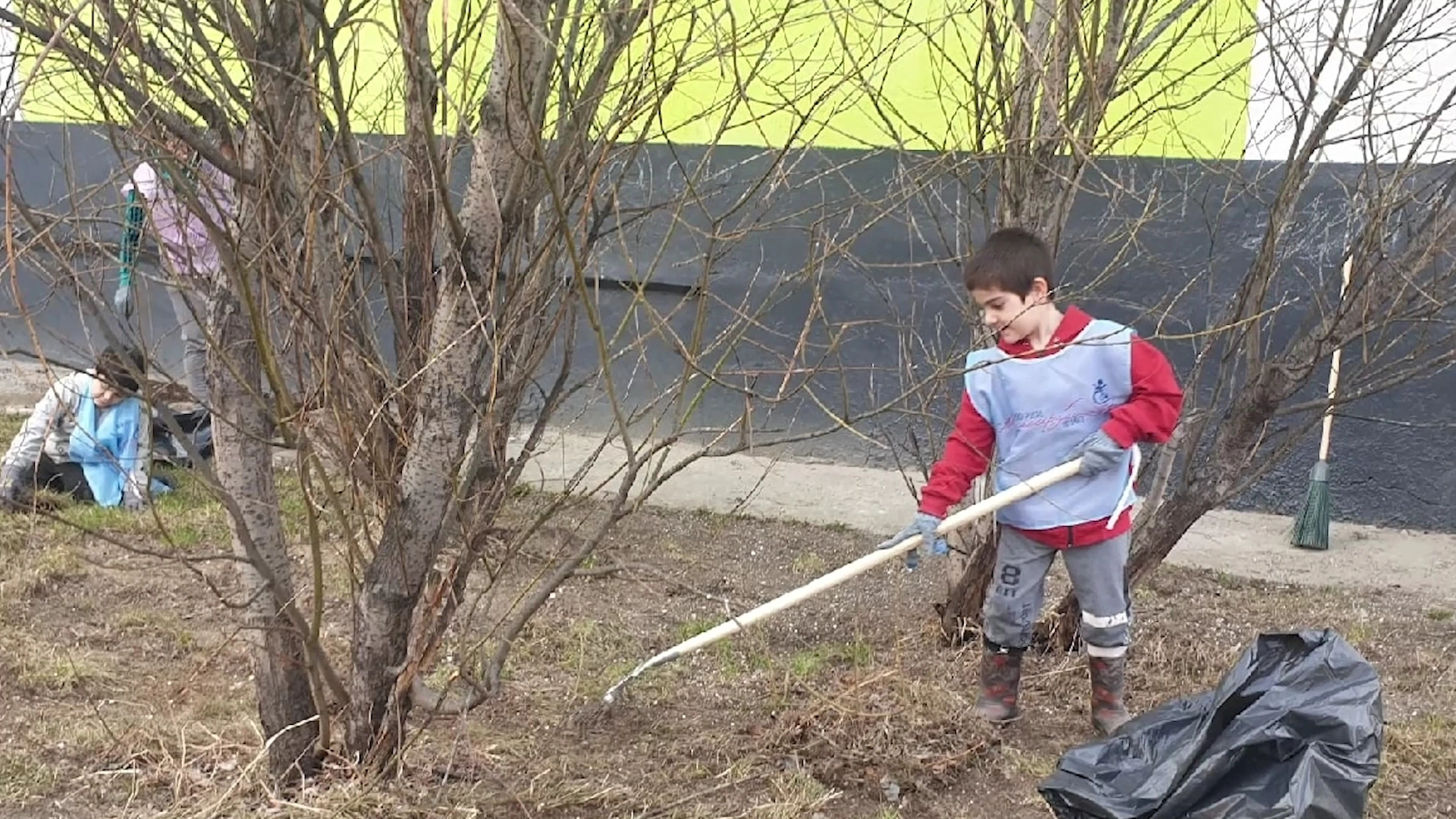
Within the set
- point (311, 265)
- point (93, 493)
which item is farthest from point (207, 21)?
point (93, 493)

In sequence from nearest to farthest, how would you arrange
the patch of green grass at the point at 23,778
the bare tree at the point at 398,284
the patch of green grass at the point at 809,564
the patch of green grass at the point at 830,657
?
the bare tree at the point at 398,284
the patch of green grass at the point at 23,778
the patch of green grass at the point at 830,657
the patch of green grass at the point at 809,564

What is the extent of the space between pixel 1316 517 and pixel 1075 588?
2460mm

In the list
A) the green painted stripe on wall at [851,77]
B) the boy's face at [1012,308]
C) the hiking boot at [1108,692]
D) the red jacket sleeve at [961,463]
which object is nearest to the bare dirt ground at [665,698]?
the hiking boot at [1108,692]

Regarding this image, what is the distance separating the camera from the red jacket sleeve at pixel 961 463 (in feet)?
10.7

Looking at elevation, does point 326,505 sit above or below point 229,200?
below

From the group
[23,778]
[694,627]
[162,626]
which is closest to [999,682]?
[694,627]

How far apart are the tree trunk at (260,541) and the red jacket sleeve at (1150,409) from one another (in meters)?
1.85

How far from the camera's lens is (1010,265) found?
125 inches


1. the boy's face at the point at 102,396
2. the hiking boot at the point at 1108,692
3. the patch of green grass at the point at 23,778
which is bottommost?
the patch of green grass at the point at 23,778

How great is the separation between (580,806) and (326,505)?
902 mm

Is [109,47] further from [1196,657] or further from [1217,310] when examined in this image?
[1217,310]

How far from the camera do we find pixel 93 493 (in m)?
5.64

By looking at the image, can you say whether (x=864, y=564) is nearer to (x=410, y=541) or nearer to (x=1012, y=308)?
(x=1012, y=308)

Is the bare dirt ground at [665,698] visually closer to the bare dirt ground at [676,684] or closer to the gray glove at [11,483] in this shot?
the bare dirt ground at [676,684]
